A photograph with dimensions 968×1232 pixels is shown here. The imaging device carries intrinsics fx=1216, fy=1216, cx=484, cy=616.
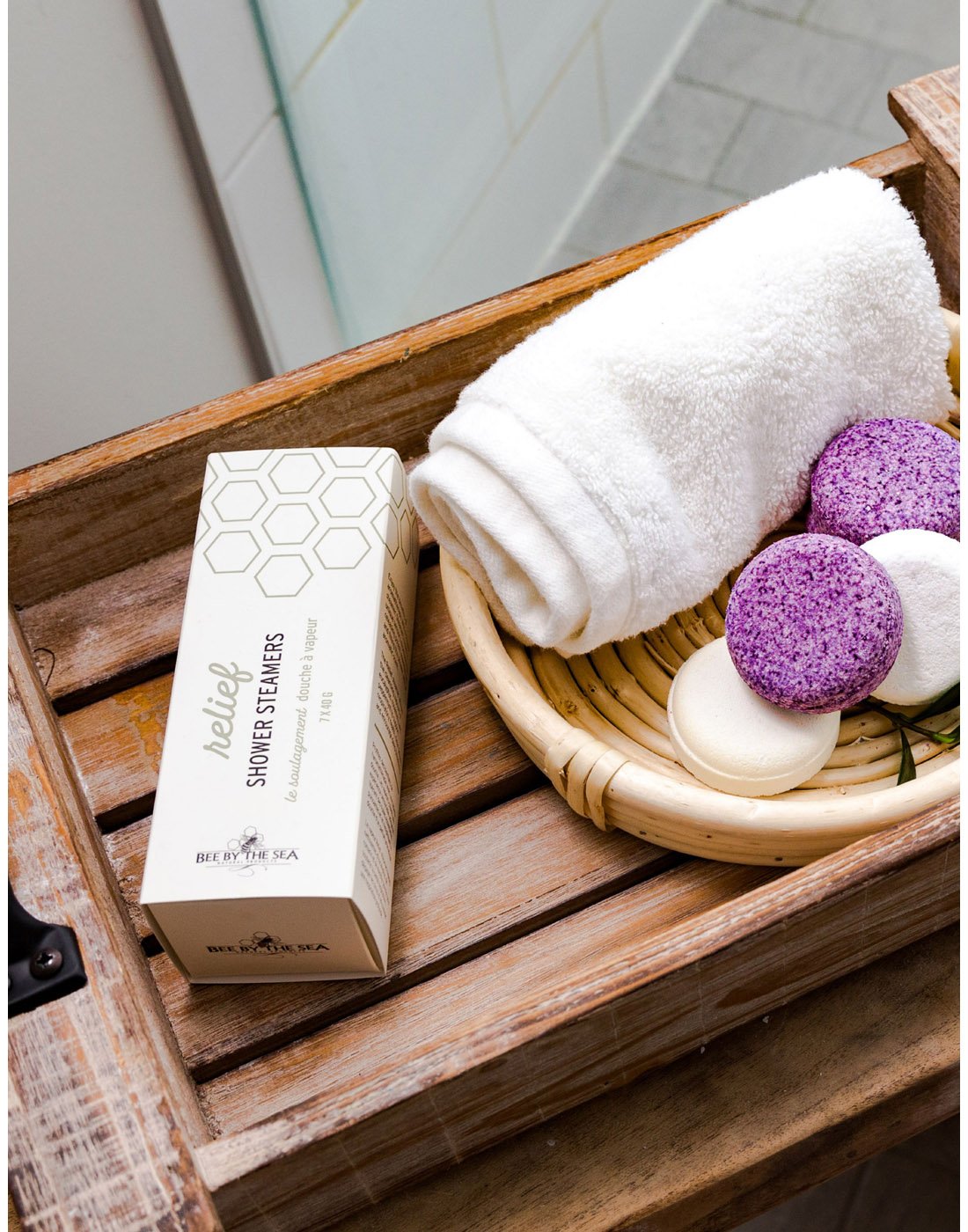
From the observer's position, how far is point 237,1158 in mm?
378

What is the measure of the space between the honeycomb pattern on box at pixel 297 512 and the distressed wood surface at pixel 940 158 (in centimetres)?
32

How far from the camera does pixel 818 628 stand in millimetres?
473

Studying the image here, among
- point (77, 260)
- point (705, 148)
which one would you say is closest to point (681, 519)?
point (77, 260)

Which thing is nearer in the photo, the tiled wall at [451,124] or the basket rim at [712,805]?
the basket rim at [712,805]

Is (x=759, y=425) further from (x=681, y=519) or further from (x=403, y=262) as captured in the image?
(x=403, y=262)

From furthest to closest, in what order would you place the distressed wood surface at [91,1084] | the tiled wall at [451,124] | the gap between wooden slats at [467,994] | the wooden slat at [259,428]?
1. the tiled wall at [451,124]
2. the wooden slat at [259,428]
3. the gap between wooden slats at [467,994]
4. the distressed wood surface at [91,1084]

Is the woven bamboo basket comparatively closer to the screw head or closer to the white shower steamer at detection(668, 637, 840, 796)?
the white shower steamer at detection(668, 637, 840, 796)

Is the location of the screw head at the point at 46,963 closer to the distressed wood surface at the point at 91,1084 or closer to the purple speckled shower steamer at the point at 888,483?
the distressed wood surface at the point at 91,1084

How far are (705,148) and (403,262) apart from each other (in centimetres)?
44

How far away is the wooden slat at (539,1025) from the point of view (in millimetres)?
392

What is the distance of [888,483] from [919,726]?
106 mm

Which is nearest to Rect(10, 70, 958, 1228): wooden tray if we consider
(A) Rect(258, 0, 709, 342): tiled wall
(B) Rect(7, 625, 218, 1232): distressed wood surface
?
(B) Rect(7, 625, 218, 1232): distressed wood surface

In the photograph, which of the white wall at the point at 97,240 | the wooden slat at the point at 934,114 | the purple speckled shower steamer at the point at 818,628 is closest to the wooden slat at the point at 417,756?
the purple speckled shower steamer at the point at 818,628

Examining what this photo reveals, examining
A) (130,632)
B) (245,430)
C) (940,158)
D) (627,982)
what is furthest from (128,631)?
(940,158)
